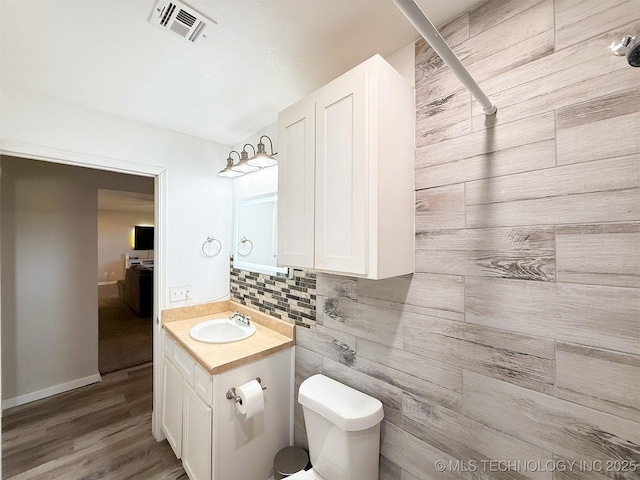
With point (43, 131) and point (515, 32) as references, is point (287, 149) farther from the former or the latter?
point (43, 131)

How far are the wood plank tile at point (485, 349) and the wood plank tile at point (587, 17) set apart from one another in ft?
3.15

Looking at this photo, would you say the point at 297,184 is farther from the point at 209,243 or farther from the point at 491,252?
the point at 209,243

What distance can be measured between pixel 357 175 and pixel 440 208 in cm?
39

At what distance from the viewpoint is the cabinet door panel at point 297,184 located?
4.07 ft

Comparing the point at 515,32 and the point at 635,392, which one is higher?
the point at 515,32

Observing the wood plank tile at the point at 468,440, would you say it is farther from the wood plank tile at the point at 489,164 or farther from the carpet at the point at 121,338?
the carpet at the point at 121,338

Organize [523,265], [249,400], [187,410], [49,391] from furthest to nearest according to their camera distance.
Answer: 1. [49,391]
2. [187,410]
3. [249,400]
4. [523,265]

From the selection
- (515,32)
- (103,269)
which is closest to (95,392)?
(515,32)

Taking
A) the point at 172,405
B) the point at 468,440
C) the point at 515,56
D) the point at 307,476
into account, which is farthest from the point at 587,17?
the point at 172,405

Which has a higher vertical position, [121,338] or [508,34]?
[508,34]

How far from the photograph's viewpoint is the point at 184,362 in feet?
5.61

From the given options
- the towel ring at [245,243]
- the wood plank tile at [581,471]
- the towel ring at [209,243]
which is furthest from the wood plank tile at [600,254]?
the towel ring at [209,243]

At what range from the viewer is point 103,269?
22.7ft

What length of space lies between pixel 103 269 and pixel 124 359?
4.96 meters
